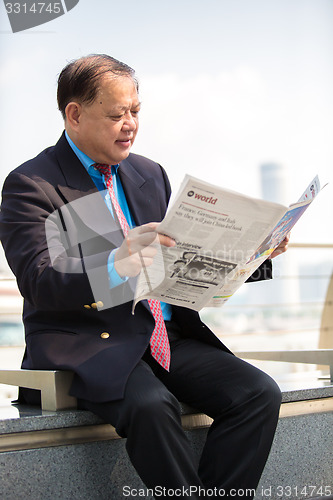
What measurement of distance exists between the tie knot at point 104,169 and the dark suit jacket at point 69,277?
45 millimetres

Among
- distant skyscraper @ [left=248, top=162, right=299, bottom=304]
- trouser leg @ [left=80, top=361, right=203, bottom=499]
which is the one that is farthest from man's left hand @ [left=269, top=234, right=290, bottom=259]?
distant skyscraper @ [left=248, top=162, right=299, bottom=304]

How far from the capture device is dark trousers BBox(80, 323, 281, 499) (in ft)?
3.83

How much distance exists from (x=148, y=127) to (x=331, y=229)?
5.57ft

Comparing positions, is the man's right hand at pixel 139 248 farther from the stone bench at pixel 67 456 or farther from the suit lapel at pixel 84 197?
the stone bench at pixel 67 456

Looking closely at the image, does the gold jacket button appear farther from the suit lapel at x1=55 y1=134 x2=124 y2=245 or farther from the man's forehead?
the man's forehead

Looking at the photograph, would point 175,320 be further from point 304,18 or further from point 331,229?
point 304,18

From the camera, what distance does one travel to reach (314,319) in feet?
16.4

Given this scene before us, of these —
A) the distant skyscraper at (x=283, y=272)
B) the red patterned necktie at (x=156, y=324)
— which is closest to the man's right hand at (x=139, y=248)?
the red patterned necktie at (x=156, y=324)

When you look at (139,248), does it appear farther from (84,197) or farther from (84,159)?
(84,159)

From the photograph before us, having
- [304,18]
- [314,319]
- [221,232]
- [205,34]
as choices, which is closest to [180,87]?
[205,34]

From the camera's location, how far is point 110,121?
145 centimetres

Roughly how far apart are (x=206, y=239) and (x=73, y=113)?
20.5 inches

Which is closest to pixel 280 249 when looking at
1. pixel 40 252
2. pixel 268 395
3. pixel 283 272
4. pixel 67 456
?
pixel 268 395

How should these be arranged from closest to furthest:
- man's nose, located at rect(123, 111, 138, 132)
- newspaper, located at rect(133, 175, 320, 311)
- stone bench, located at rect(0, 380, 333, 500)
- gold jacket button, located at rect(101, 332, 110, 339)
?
1. newspaper, located at rect(133, 175, 320, 311)
2. stone bench, located at rect(0, 380, 333, 500)
3. gold jacket button, located at rect(101, 332, 110, 339)
4. man's nose, located at rect(123, 111, 138, 132)
